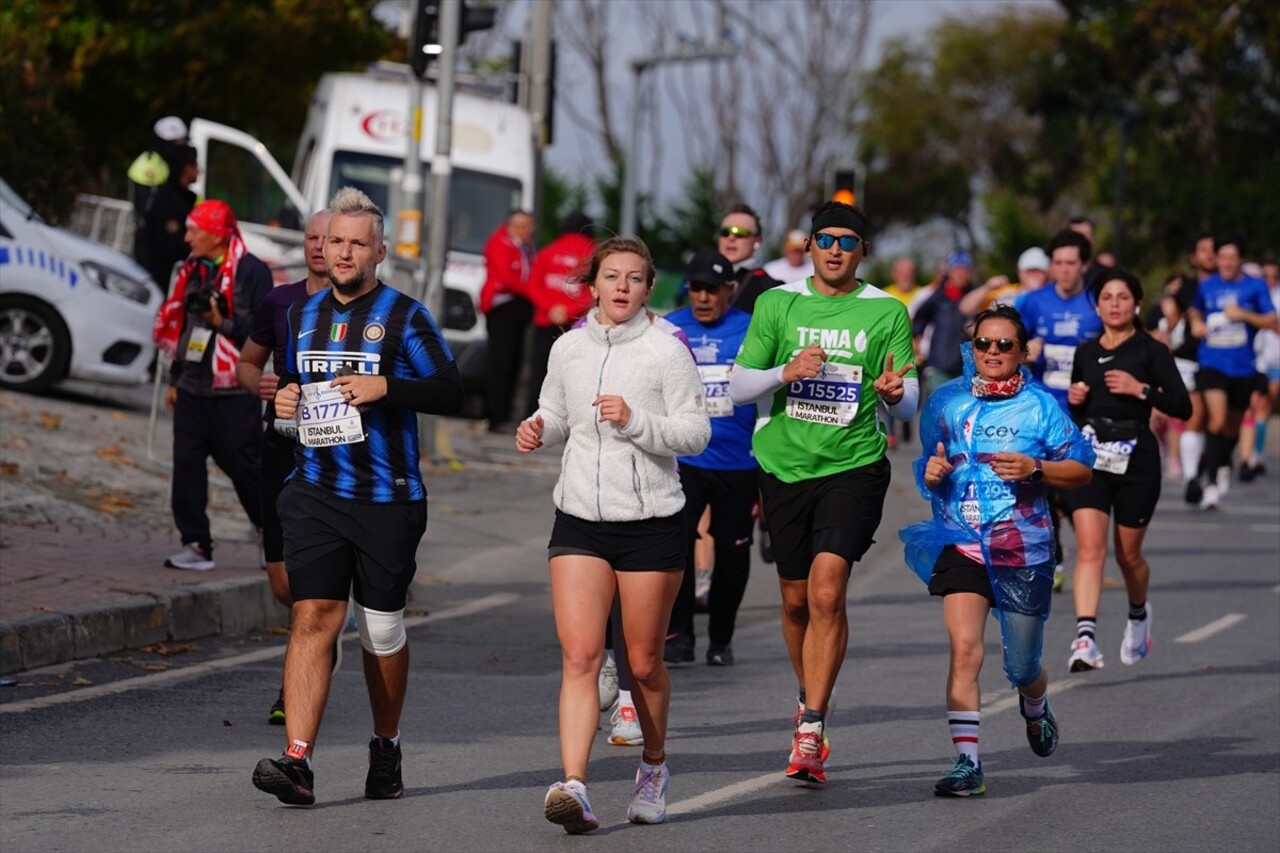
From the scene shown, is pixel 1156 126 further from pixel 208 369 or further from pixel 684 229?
pixel 208 369

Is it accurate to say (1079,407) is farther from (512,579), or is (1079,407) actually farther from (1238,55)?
(1238,55)

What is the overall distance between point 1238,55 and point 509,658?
38625 millimetres

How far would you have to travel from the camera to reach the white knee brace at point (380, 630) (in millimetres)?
7332

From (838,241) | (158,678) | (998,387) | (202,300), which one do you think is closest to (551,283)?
(202,300)

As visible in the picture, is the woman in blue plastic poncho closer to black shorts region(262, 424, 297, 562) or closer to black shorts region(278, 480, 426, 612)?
black shorts region(278, 480, 426, 612)

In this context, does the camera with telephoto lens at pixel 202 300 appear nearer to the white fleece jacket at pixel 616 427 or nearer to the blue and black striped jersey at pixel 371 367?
the blue and black striped jersey at pixel 371 367

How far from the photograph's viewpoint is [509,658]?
426 inches

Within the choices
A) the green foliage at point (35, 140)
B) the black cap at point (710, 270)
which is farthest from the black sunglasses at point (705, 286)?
the green foliage at point (35, 140)

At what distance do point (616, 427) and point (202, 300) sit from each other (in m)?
4.25

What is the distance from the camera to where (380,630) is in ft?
24.1

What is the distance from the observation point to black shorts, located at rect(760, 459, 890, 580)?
26.9 ft

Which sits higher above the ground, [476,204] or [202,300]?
[476,204]

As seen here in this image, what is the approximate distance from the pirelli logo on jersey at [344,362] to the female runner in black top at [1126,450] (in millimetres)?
4689

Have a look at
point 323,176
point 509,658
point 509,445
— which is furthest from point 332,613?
point 323,176
